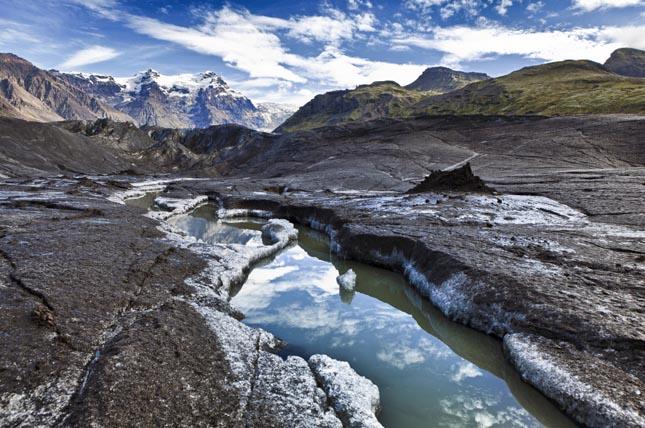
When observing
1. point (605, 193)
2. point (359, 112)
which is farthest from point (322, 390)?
point (359, 112)

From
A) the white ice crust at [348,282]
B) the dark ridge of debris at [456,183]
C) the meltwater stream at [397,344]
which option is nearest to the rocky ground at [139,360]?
the meltwater stream at [397,344]

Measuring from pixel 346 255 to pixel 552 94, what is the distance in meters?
110

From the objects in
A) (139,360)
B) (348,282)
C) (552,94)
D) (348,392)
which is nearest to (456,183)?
(348,282)

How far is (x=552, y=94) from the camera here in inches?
4060

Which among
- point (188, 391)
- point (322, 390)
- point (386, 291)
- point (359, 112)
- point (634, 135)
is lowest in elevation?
point (386, 291)

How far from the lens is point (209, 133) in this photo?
457 ft

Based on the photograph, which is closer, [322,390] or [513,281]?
[322,390]

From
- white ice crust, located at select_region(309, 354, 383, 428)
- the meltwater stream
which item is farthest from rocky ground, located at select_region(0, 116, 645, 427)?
the meltwater stream

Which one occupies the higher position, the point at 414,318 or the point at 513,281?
the point at 513,281

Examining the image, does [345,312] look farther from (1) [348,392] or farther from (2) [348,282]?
(1) [348,392]

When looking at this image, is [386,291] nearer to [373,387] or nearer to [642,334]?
[373,387]

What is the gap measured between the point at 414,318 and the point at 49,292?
12.2 m

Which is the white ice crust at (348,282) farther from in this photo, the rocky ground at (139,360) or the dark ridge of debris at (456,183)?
the dark ridge of debris at (456,183)

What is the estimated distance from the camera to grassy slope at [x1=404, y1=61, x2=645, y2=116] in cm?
7870
